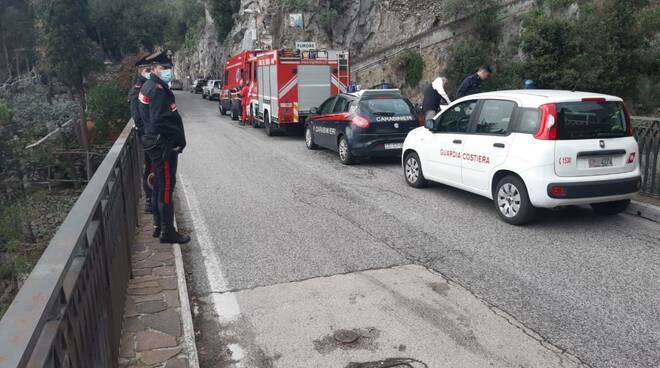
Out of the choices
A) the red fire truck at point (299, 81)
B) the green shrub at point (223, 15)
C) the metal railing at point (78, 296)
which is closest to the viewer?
the metal railing at point (78, 296)

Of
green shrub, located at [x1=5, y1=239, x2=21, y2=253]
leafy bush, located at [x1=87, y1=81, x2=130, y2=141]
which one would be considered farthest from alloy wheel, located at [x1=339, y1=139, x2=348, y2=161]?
leafy bush, located at [x1=87, y1=81, x2=130, y2=141]

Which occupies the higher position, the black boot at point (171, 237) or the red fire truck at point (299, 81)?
the red fire truck at point (299, 81)

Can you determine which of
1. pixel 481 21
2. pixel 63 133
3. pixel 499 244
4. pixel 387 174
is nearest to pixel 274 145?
pixel 387 174

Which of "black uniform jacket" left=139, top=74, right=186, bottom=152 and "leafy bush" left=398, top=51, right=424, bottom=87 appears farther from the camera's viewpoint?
"leafy bush" left=398, top=51, right=424, bottom=87

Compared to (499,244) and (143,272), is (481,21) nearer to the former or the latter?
(499,244)

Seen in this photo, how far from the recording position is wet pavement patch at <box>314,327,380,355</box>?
4.04 metres

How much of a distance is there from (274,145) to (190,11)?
62327 mm

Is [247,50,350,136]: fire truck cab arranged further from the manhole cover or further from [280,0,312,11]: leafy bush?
[280,0,312,11]: leafy bush

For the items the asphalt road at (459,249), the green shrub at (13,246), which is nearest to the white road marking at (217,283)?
the asphalt road at (459,249)

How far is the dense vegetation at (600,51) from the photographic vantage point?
59.5 ft

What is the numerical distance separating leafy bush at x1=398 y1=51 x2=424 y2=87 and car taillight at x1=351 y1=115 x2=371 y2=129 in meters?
17.9

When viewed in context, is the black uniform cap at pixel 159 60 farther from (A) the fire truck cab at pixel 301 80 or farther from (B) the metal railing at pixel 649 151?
(A) the fire truck cab at pixel 301 80

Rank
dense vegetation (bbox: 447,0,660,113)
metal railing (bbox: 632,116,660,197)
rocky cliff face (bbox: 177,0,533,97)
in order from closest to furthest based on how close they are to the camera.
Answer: metal railing (bbox: 632,116,660,197) < dense vegetation (bbox: 447,0,660,113) < rocky cliff face (bbox: 177,0,533,97)

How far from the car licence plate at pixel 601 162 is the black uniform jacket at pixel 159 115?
489 centimetres
